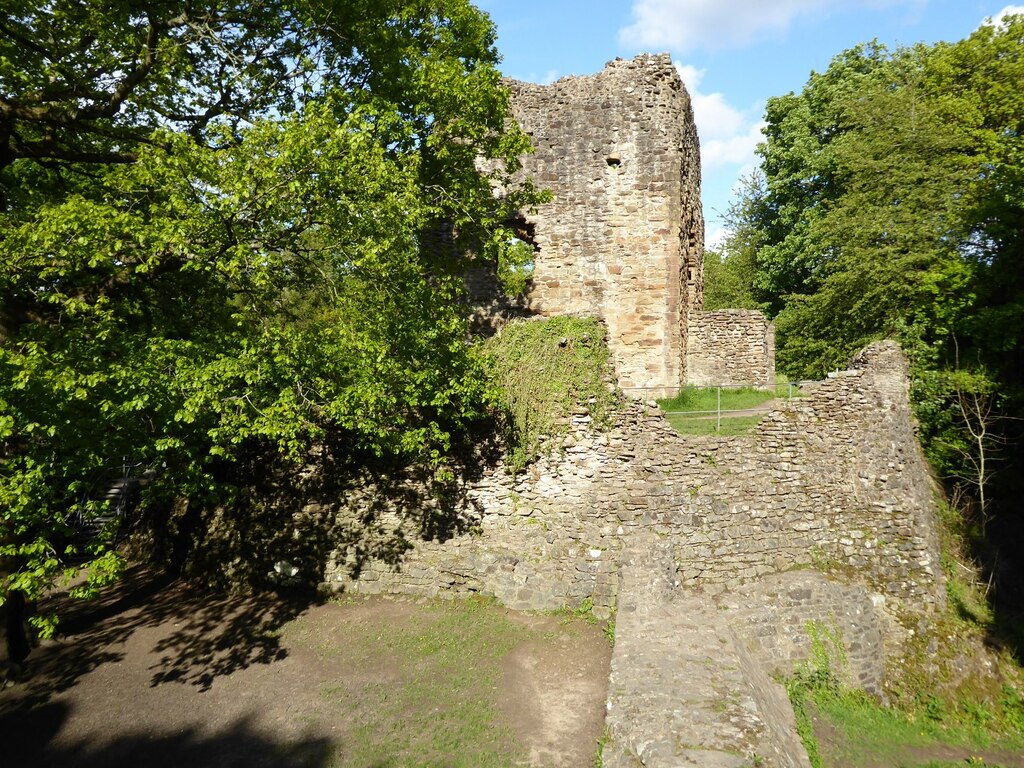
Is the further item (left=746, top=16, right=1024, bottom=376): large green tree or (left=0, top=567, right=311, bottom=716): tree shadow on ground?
(left=746, top=16, right=1024, bottom=376): large green tree

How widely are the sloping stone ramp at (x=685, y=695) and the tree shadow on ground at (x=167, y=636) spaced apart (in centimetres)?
550

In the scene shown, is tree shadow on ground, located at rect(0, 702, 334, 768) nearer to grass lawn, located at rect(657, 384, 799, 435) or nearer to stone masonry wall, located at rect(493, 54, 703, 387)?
grass lawn, located at rect(657, 384, 799, 435)

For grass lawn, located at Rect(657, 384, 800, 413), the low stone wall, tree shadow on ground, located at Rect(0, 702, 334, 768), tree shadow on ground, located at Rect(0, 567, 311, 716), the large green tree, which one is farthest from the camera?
the low stone wall

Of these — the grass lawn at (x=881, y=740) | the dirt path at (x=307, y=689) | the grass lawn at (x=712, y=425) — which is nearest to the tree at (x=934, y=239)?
the grass lawn at (x=712, y=425)

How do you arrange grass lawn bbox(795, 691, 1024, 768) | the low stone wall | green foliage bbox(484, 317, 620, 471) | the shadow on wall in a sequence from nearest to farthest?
grass lawn bbox(795, 691, 1024, 768)
green foliage bbox(484, 317, 620, 471)
the shadow on wall
the low stone wall

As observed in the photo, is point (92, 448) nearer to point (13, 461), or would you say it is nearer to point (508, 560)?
point (13, 461)

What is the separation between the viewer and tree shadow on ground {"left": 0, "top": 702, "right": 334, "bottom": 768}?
6.73 m

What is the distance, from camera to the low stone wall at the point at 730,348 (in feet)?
58.2

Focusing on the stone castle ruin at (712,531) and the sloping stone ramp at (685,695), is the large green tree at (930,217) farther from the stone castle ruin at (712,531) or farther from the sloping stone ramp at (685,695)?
the sloping stone ramp at (685,695)

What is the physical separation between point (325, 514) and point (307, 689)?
12.0 ft

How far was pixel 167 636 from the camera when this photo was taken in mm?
9828

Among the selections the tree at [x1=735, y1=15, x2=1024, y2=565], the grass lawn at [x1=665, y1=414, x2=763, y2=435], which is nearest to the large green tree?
the tree at [x1=735, y1=15, x2=1024, y2=565]

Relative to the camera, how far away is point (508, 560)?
10.1 m

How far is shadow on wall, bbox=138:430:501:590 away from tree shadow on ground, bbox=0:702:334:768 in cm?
379
